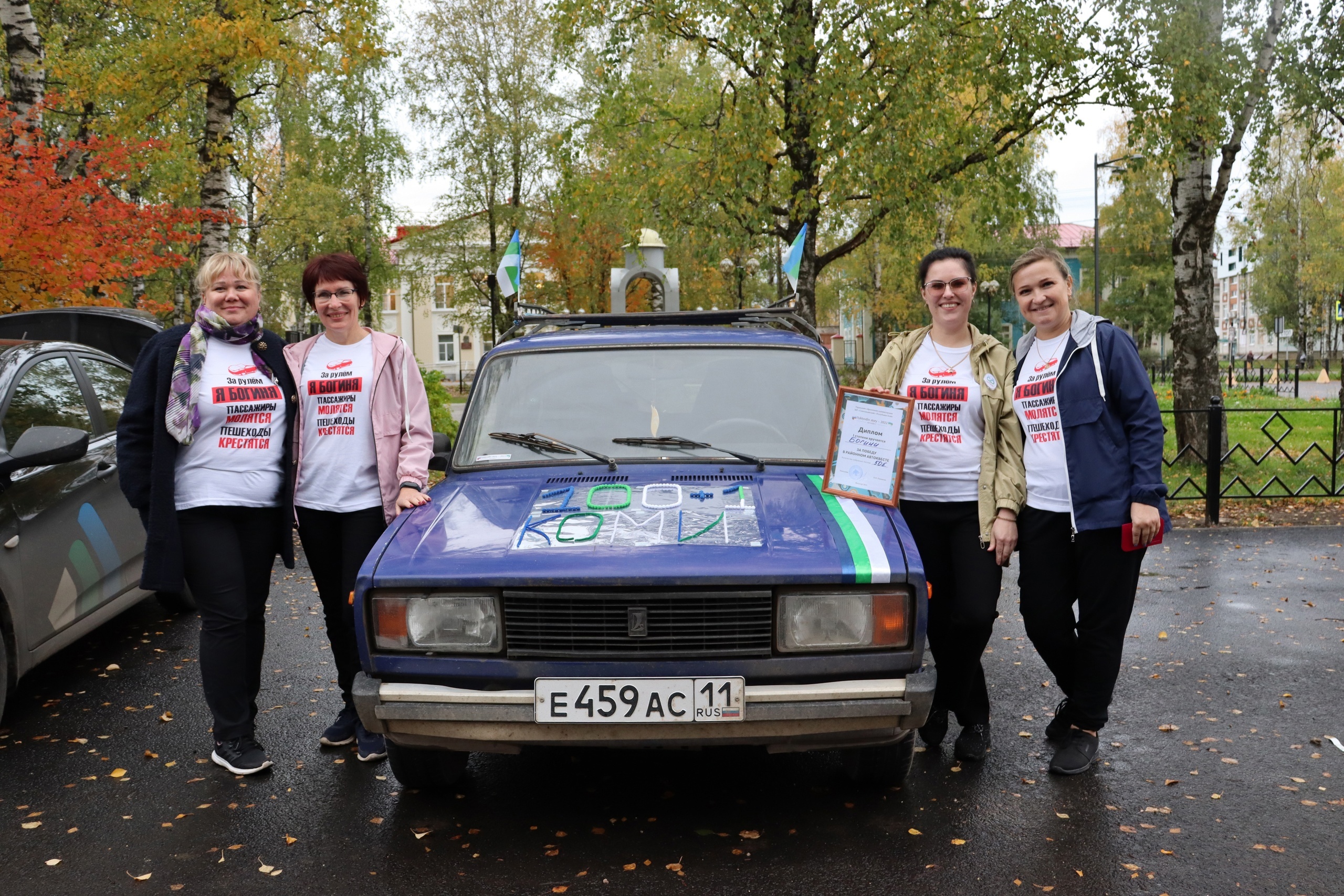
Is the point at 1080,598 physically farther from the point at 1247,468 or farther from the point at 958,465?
the point at 1247,468

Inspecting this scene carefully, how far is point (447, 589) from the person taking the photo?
135 inches

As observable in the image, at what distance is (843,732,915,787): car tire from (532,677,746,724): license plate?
0.79m

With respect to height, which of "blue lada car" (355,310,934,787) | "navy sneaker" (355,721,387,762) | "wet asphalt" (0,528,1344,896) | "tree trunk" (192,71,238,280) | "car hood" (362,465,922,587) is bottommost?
"wet asphalt" (0,528,1344,896)

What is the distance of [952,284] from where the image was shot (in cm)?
424

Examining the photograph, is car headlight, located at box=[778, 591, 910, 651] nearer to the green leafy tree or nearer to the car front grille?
the car front grille

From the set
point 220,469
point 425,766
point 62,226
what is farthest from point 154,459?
point 62,226

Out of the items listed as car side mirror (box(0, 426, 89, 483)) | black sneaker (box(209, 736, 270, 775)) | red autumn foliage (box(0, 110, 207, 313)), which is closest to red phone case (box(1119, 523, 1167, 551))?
black sneaker (box(209, 736, 270, 775))

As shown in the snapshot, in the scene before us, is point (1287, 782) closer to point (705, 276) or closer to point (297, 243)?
point (705, 276)

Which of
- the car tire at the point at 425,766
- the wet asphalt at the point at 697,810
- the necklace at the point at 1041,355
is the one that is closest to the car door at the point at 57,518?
the wet asphalt at the point at 697,810

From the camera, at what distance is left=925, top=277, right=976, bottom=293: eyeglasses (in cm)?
424

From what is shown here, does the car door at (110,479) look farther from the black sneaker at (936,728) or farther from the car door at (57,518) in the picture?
the black sneaker at (936,728)

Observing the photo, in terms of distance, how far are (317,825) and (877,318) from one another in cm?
4914

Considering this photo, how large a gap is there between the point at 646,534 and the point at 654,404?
1.17m

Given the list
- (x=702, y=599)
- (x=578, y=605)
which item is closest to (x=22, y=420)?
(x=578, y=605)
